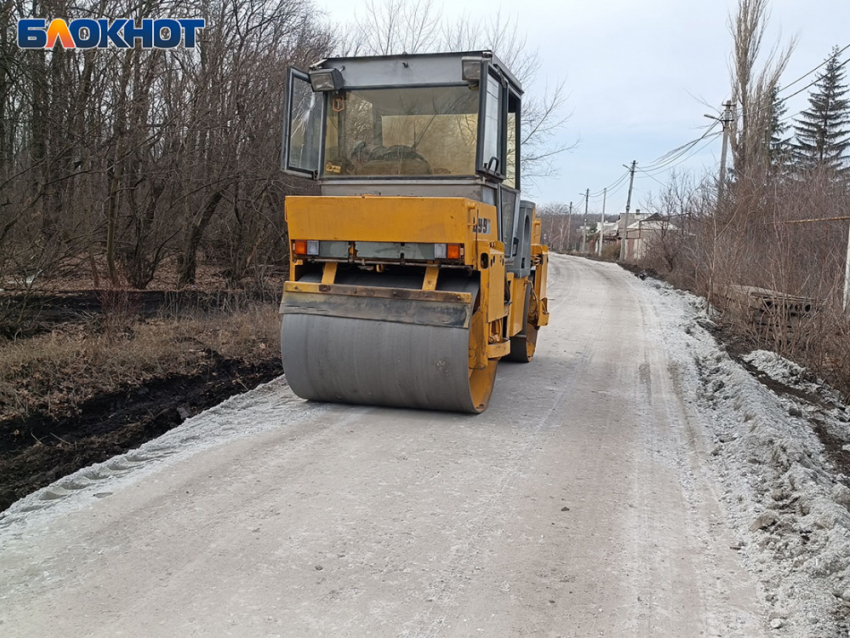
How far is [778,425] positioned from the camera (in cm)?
593

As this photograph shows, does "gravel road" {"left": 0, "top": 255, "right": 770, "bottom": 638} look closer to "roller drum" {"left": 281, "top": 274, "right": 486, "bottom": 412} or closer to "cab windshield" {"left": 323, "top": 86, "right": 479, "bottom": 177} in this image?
"roller drum" {"left": 281, "top": 274, "right": 486, "bottom": 412}

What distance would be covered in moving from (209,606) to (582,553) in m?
1.83

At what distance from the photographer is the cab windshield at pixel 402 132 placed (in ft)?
20.9

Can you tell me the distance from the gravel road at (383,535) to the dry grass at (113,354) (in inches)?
52.3

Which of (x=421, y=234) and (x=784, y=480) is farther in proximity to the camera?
(x=421, y=234)

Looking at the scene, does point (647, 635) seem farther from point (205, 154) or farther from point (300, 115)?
point (205, 154)

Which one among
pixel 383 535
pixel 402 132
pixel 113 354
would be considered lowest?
pixel 383 535

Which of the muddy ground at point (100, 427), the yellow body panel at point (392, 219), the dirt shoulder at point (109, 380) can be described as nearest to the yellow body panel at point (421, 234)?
the yellow body panel at point (392, 219)

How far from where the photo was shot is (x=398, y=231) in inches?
232

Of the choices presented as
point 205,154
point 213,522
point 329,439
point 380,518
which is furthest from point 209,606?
point 205,154

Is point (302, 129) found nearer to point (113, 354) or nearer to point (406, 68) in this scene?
point (406, 68)

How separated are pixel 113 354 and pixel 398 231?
10.8 feet

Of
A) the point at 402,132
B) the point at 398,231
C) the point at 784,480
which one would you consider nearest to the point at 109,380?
the point at 398,231

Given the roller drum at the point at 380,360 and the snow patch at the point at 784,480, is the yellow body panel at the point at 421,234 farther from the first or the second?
the snow patch at the point at 784,480
